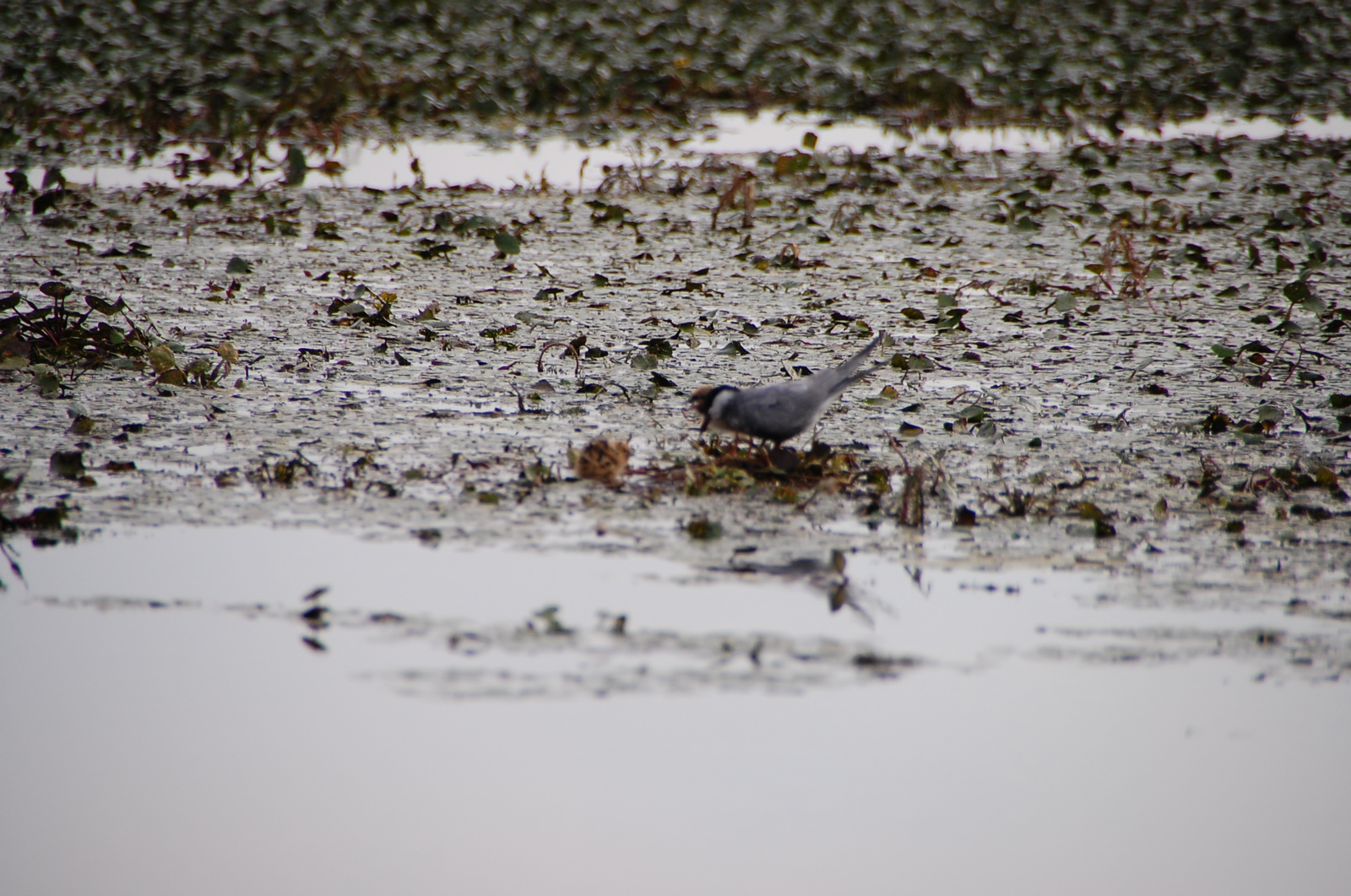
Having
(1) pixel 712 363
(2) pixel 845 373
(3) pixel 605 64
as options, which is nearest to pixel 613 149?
(3) pixel 605 64

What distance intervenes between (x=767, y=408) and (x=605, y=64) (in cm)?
896

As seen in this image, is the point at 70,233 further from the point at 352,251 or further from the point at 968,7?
the point at 968,7

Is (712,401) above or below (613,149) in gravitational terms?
below

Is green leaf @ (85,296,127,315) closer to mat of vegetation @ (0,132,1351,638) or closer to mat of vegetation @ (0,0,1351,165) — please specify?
mat of vegetation @ (0,132,1351,638)

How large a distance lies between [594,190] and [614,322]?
2712 millimetres

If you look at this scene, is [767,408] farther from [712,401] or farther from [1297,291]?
[1297,291]

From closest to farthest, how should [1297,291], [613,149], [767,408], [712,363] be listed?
[767,408] → [712,363] → [1297,291] → [613,149]

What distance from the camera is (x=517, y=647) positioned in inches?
110

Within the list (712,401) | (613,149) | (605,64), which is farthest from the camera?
(605,64)

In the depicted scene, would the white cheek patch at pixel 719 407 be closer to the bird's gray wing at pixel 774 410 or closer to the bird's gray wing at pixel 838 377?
the bird's gray wing at pixel 774 410

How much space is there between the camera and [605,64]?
11.7 metres

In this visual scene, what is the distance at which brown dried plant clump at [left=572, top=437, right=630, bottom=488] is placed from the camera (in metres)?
3.60

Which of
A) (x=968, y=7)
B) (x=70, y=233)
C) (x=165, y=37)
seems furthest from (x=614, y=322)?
(x=968, y=7)

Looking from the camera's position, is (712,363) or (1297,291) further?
(1297,291)
